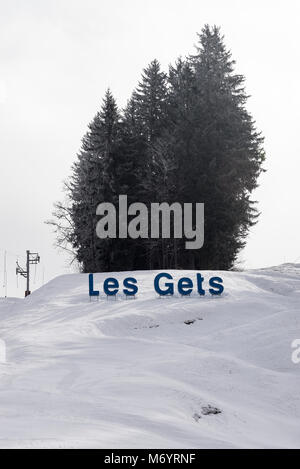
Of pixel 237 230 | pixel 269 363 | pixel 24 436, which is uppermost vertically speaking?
pixel 237 230

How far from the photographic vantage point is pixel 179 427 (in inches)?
364

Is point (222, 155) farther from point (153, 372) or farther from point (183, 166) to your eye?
point (153, 372)

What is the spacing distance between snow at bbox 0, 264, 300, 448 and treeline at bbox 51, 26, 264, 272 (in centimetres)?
1148

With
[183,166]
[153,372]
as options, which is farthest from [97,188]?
[153,372]

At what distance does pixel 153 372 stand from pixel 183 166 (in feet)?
92.1

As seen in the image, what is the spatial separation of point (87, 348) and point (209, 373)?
468cm

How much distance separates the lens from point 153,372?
14.1 meters

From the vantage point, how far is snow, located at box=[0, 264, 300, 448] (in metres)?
8.68

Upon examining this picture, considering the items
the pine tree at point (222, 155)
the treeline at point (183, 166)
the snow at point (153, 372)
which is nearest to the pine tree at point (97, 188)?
the treeline at point (183, 166)

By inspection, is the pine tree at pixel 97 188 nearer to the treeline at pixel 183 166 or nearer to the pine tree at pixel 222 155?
the treeline at pixel 183 166

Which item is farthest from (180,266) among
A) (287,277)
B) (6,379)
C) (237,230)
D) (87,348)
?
(6,379)

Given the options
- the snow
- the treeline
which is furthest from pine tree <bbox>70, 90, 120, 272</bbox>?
the snow

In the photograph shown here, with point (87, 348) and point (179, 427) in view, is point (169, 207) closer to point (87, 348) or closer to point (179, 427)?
point (87, 348)
